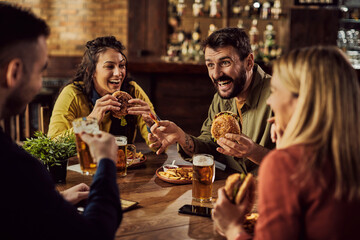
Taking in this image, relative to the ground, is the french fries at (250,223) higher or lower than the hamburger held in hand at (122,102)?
lower

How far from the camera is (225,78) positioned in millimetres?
2506

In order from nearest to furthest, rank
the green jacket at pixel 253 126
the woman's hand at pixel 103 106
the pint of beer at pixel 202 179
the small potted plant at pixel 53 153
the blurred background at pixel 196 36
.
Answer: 1. the pint of beer at pixel 202 179
2. the small potted plant at pixel 53 153
3. the green jacket at pixel 253 126
4. the woman's hand at pixel 103 106
5. the blurred background at pixel 196 36

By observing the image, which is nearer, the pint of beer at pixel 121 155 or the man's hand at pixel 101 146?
the man's hand at pixel 101 146

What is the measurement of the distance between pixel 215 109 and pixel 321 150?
5.75ft

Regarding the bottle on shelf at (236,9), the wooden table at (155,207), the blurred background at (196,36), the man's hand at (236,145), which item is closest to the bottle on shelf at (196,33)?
the blurred background at (196,36)

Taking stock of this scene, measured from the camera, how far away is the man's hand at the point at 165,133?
7.27ft

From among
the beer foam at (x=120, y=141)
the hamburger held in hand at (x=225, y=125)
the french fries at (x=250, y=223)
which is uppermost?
the hamburger held in hand at (x=225, y=125)

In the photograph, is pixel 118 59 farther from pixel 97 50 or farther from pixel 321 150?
pixel 321 150

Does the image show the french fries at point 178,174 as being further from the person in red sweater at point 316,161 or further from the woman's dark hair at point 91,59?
the woman's dark hair at point 91,59

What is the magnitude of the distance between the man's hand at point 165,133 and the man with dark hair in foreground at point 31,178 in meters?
0.92

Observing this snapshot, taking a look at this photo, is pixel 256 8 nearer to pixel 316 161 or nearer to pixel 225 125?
pixel 225 125

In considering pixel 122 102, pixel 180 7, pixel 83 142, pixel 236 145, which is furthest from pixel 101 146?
pixel 180 7

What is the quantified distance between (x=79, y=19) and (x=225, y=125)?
6.65m

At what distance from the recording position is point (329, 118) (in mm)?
1022
